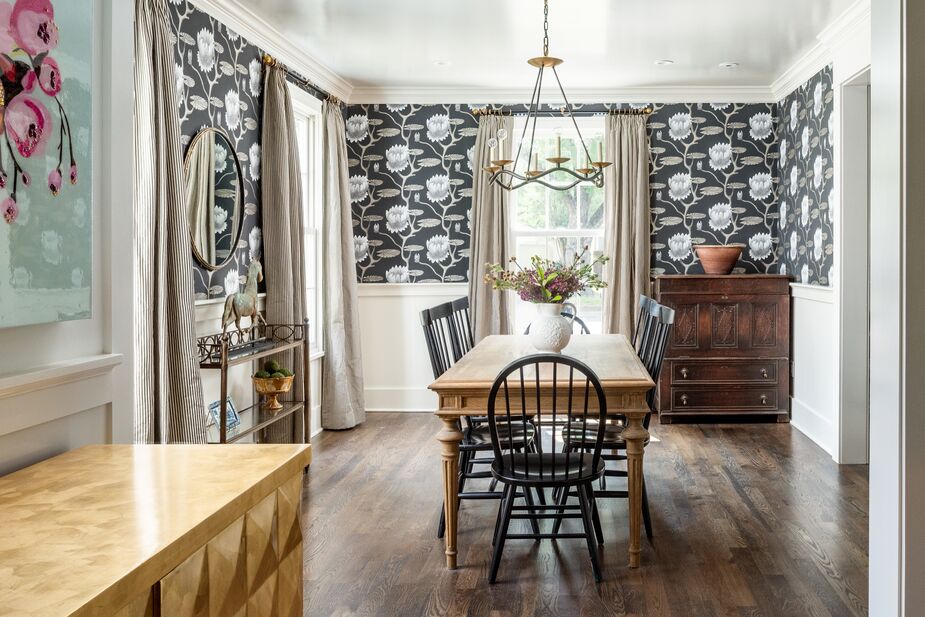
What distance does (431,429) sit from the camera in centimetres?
625

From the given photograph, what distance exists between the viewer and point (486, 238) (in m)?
6.82

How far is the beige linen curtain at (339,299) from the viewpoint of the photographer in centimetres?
621

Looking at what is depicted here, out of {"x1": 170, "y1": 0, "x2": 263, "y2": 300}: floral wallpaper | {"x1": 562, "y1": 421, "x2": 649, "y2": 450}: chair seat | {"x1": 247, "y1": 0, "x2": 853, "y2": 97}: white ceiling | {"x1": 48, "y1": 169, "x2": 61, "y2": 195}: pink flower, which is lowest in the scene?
{"x1": 562, "y1": 421, "x2": 649, "y2": 450}: chair seat

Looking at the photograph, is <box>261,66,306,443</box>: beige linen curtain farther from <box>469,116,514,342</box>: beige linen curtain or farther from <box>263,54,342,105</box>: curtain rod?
<box>469,116,514,342</box>: beige linen curtain

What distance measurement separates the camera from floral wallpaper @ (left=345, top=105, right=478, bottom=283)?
6949 millimetres

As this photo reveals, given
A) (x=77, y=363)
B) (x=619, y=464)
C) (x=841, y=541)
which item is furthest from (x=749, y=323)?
(x=77, y=363)

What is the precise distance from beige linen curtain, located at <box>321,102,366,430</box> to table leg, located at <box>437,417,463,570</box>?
291 centimetres

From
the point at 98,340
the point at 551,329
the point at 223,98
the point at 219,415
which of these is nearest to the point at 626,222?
the point at 551,329

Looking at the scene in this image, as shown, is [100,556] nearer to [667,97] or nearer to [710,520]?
[710,520]

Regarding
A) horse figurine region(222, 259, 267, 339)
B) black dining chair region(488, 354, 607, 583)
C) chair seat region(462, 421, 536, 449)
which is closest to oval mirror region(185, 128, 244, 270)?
horse figurine region(222, 259, 267, 339)

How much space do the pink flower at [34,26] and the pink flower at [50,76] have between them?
1.0 inches

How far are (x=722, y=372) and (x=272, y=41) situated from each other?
3.99 meters

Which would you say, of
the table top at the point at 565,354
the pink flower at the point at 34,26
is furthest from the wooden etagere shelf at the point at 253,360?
the pink flower at the point at 34,26

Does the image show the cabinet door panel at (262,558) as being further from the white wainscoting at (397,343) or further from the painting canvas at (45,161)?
the white wainscoting at (397,343)
